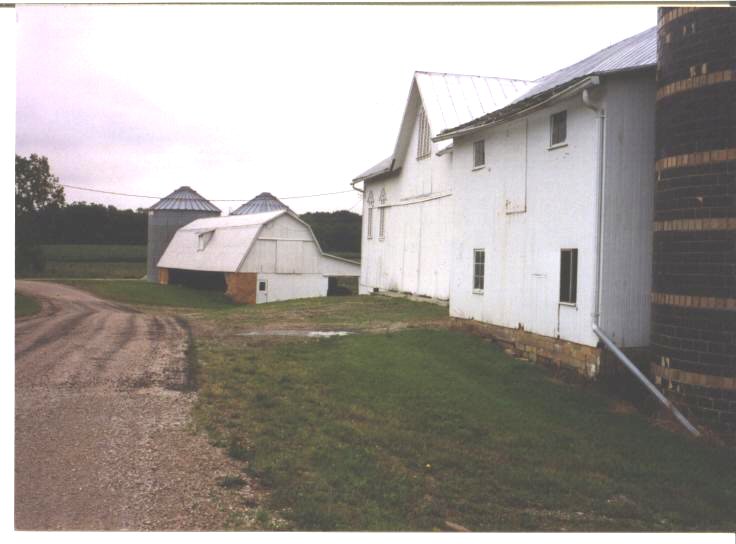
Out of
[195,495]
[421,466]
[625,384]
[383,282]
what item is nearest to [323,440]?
[421,466]

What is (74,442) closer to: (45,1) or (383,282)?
(45,1)

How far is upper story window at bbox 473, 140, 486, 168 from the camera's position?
54.7 feet

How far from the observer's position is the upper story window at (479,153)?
54.7 ft

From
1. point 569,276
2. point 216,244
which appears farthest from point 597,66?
point 216,244

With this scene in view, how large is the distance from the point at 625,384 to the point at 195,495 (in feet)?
26.1

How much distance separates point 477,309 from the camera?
16.5 m

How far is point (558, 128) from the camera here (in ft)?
44.8

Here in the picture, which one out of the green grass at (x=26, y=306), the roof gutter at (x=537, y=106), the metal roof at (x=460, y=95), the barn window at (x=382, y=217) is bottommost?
the green grass at (x=26, y=306)

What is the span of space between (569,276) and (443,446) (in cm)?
535

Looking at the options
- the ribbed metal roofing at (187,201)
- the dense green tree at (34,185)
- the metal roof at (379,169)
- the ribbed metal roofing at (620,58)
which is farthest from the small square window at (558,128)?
the ribbed metal roofing at (187,201)

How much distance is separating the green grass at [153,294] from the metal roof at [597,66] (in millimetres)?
13039

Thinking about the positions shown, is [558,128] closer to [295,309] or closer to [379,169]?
[295,309]

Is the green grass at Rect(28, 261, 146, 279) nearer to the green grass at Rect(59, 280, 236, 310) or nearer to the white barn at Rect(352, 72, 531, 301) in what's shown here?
the green grass at Rect(59, 280, 236, 310)

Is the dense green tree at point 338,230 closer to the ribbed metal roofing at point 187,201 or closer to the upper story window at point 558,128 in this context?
the ribbed metal roofing at point 187,201
